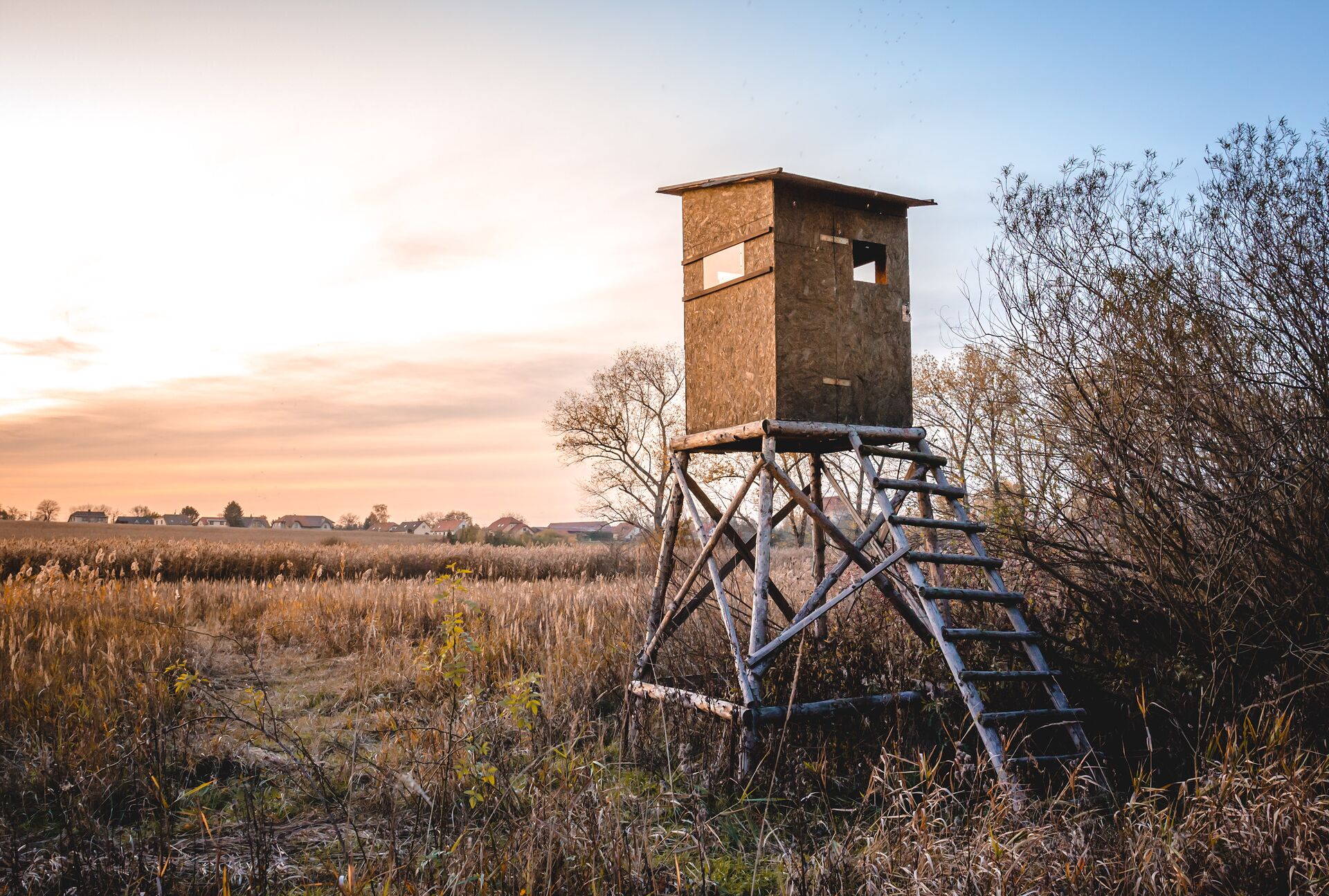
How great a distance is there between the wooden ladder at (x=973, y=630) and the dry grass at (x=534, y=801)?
39cm

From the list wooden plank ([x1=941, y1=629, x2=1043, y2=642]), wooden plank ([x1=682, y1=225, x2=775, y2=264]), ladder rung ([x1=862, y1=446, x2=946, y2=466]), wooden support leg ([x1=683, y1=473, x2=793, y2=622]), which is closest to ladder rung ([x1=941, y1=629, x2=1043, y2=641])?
wooden plank ([x1=941, y1=629, x2=1043, y2=642])

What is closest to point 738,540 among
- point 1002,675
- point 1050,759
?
point 1002,675

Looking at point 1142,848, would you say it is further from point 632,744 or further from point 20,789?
point 20,789

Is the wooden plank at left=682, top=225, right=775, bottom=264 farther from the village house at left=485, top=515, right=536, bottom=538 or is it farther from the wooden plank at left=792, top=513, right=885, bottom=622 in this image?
the village house at left=485, top=515, right=536, bottom=538

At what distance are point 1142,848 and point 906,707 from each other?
2629mm

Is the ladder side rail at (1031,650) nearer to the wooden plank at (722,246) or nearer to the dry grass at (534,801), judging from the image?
the dry grass at (534,801)

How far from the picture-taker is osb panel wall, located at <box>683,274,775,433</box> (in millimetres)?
7645

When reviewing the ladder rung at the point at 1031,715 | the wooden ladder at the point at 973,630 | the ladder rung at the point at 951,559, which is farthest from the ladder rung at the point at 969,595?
the ladder rung at the point at 1031,715

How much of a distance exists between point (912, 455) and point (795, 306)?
5.75 feet

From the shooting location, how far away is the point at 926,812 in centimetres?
470

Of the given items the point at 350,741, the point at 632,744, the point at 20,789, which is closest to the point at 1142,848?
the point at 632,744

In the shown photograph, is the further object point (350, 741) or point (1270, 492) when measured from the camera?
point (350, 741)

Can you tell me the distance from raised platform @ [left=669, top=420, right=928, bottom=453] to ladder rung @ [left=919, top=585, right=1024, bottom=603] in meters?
1.71

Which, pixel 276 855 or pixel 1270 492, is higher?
pixel 1270 492
